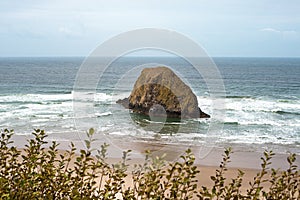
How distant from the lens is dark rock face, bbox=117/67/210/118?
19.3m

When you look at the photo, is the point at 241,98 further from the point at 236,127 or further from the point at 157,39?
the point at 157,39

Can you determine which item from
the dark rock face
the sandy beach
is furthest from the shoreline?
the dark rock face

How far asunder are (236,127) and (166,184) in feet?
52.7

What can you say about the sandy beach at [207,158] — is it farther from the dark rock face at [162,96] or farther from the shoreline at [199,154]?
the dark rock face at [162,96]

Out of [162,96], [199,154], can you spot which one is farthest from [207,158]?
[162,96]

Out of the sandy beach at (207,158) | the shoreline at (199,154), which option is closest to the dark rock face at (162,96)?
the shoreline at (199,154)

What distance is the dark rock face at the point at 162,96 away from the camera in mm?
19297

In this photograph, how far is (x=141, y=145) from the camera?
13484 mm

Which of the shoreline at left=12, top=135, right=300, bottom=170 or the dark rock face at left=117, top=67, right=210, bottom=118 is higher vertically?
the dark rock face at left=117, top=67, right=210, bottom=118

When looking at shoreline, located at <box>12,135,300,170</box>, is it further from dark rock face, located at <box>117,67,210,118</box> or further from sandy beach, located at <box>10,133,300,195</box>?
dark rock face, located at <box>117,67,210,118</box>

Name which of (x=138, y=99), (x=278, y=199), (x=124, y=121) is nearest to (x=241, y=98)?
(x=138, y=99)

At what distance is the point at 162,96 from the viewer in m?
19.8

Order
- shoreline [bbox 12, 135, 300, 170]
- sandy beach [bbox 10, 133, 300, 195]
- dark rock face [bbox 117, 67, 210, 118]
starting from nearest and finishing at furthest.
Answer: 1. sandy beach [bbox 10, 133, 300, 195]
2. shoreline [bbox 12, 135, 300, 170]
3. dark rock face [bbox 117, 67, 210, 118]

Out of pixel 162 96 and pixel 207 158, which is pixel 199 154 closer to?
pixel 207 158
